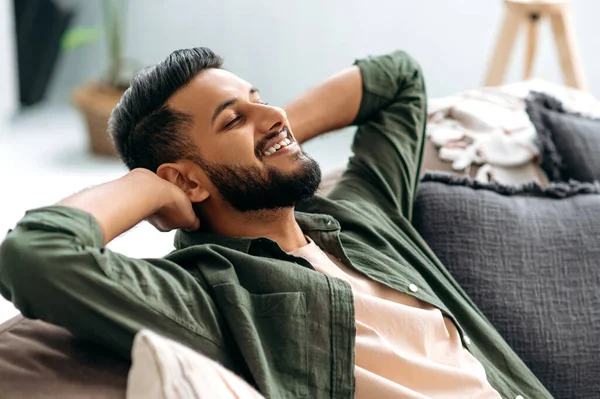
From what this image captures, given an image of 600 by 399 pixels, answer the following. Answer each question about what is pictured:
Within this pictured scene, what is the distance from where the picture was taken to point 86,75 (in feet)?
14.0

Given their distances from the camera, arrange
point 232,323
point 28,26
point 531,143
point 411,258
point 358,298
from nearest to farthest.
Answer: point 232,323 → point 358,298 → point 411,258 → point 531,143 → point 28,26

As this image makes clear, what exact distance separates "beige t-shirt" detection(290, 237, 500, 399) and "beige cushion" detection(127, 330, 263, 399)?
1.18 feet

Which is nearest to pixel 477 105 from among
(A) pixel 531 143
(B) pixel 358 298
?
(A) pixel 531 143

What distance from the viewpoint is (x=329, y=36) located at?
144 inches

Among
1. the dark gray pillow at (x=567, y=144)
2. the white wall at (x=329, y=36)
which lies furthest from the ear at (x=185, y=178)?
the white wall at (x=329, y=36)

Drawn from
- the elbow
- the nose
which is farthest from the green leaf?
the elbow

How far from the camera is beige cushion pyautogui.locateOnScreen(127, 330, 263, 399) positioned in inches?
35.0

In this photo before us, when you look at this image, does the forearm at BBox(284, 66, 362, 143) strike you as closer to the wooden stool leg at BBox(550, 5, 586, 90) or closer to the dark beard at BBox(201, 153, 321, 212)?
the dark beard at BBox(201, 153, 321, 212)

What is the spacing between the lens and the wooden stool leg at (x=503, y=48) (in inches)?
108

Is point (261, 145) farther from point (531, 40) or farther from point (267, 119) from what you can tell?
point (531, 40)

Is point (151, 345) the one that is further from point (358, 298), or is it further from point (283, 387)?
point (358, 298)

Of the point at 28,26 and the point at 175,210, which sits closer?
the point at 175,210

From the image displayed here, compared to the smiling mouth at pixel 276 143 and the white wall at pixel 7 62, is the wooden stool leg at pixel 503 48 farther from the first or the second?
the white wall at pixel 7 62

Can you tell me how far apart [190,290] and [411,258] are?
20.0 inches
